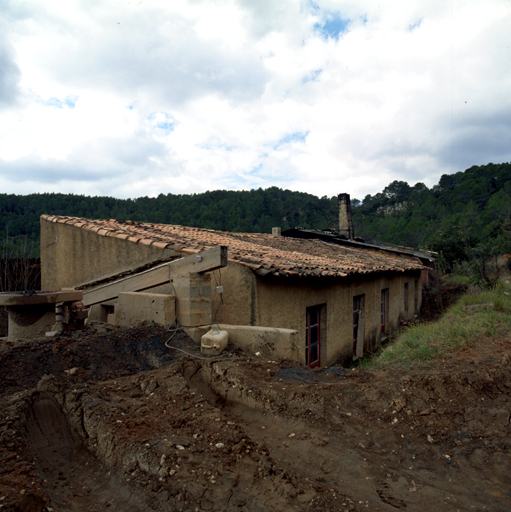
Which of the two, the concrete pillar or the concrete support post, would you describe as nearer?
the concrete support post

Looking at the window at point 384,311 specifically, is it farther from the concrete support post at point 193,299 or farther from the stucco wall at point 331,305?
the concrete support post at point 193,299

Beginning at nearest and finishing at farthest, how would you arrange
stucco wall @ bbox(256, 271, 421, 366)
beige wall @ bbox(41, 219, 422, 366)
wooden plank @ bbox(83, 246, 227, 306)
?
1. wooden plank @ bbox(83, 246, 227, 306)
2. beige wall @ bbox(41, 219, 422, 366)
3. stucco wall @ bbox(256, 271, 421, 366)

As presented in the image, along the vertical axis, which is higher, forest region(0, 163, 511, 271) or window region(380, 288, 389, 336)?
forest region(0, 163, 511, 271)

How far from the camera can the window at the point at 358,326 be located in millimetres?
10297

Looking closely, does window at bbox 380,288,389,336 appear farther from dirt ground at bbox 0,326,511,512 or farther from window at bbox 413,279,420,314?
dirt ground at bbox 0,326,511,512

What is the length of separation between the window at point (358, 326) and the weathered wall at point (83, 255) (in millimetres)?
5613

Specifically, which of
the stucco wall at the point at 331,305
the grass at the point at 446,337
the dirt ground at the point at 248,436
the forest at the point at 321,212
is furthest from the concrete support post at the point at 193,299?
the forest at the point at 321,212

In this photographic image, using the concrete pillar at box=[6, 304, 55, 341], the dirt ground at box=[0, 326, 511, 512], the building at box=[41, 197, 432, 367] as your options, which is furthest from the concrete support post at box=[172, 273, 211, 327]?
the concrete pillar at box=[6, 304, 55, 341]

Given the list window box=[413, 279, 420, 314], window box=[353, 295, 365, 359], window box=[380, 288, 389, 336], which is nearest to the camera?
window box=[353, 295, 365, 359]

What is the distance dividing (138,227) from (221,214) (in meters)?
21.2

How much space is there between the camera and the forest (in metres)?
24.5

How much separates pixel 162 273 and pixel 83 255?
12.8 feet

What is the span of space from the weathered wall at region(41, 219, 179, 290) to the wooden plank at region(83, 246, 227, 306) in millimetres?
818

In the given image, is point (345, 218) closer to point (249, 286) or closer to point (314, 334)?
point (314, 334)
